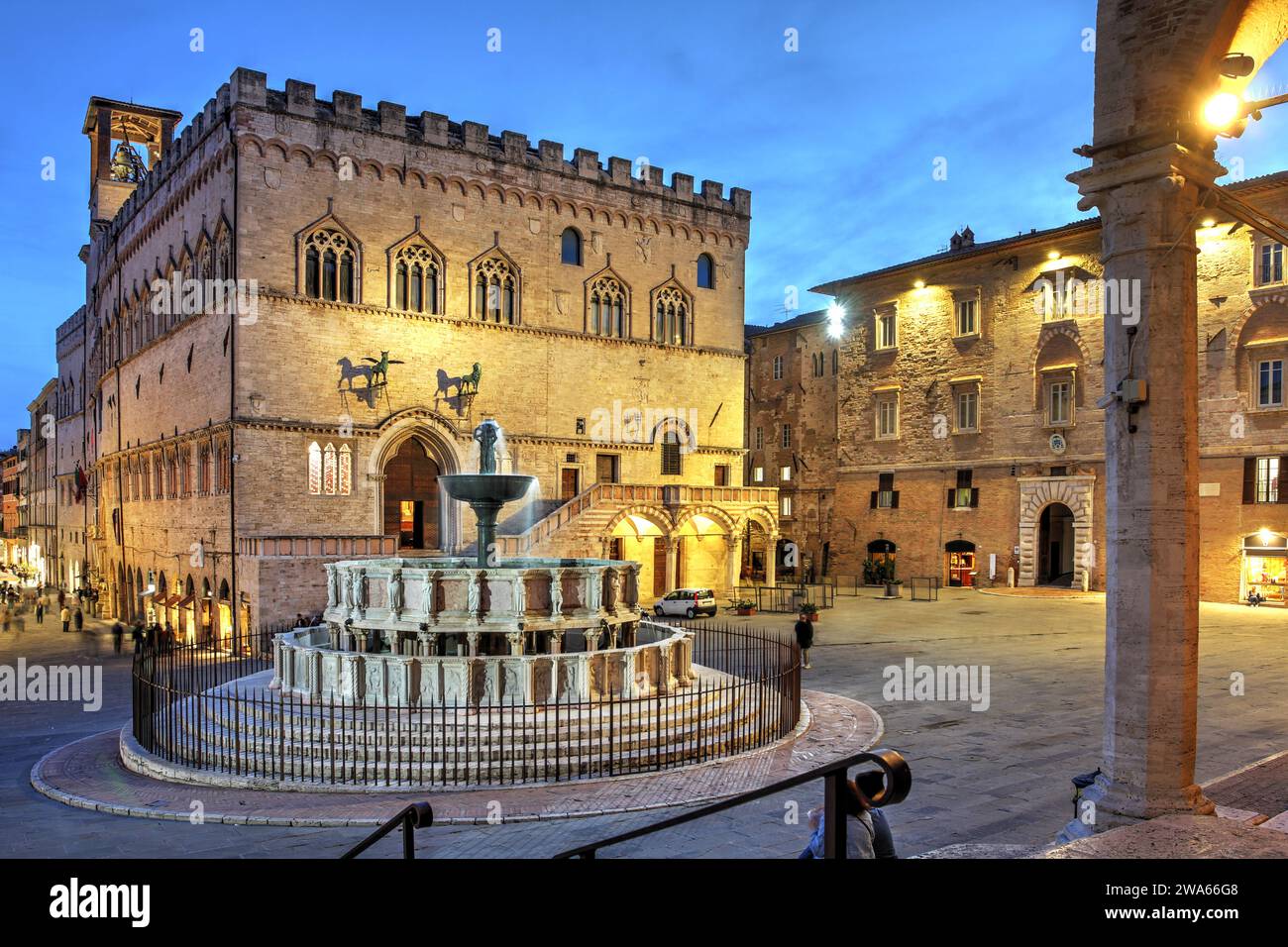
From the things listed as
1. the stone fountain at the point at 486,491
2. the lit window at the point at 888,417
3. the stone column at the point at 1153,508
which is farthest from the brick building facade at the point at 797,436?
the stone column at the point at 1153,508

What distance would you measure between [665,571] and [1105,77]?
95.4 feet

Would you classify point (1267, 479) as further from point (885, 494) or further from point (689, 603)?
point (689, 603)

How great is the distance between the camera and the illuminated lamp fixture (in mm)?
45375

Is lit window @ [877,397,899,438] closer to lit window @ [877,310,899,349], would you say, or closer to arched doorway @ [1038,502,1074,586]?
lit window @ [877,310,899,349]

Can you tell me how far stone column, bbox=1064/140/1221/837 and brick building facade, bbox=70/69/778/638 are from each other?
23976mm

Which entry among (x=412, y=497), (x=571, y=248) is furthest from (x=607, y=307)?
(x=412, y=497)

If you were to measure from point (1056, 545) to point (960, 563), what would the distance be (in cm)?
490

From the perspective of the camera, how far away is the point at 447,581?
14.0 metres

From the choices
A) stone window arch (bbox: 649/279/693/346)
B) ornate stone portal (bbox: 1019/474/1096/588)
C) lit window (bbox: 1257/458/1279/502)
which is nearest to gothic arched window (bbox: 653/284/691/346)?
stone window arch (bbox: 649/279/693/346)

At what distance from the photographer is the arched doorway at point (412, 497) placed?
108 ft

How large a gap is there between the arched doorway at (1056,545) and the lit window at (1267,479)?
877cm

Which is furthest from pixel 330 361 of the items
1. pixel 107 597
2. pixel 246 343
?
pixel 107 597

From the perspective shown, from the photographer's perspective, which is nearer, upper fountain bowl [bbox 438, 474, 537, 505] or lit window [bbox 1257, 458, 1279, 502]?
upper fountain bowl [bbox 438, 474, 537, 505]
